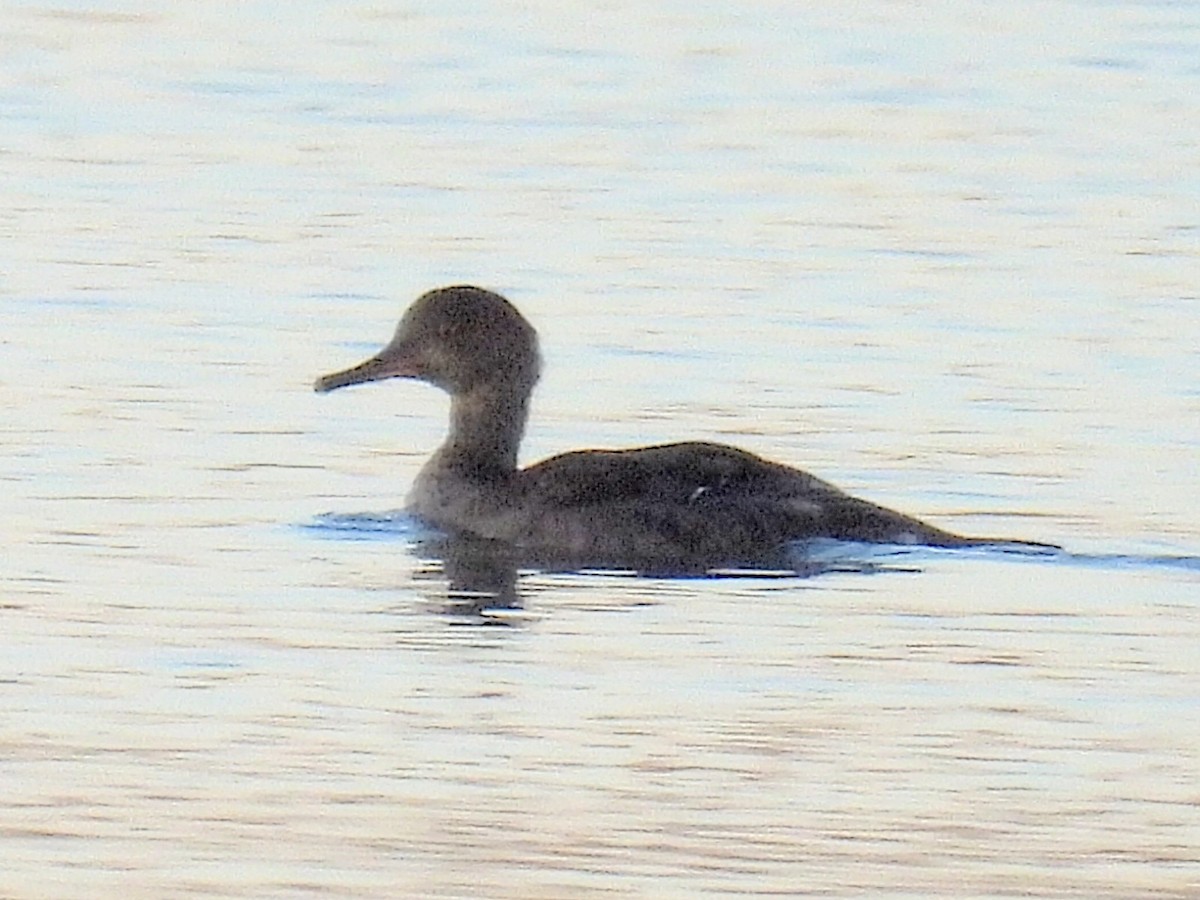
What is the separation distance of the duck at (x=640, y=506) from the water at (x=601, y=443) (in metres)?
0.21

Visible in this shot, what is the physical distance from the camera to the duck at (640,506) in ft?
43.5

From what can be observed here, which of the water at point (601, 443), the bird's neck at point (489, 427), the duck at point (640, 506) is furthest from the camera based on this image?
the bird's neck at point (489, 427)

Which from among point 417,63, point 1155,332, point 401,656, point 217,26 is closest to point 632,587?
point 401,656

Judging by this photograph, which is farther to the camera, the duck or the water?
the duck

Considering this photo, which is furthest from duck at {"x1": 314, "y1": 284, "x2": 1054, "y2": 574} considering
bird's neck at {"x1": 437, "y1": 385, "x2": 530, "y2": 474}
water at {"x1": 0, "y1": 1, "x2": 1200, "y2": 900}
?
water at {"x1": 0, "y1": 1, "x2": 1200, "y2": 900}

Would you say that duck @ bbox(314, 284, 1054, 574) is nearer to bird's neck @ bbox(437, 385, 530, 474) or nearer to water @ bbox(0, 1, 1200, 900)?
bird's neck @ bbox(437, 385, 530, 474)

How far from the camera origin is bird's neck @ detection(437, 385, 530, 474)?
14367 mm

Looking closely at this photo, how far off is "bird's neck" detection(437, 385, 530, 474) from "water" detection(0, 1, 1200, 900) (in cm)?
29

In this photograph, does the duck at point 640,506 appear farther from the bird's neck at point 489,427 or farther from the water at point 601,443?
the water at point 601,443

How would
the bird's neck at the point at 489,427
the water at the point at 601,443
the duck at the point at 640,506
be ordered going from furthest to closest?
1. the bird's neck at the point at 489,427
2. the duck at the point at 640,506
3. the water at the point at 601,443

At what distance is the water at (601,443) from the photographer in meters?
9.44

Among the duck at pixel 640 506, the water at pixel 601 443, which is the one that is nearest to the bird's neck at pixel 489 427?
the duck at pixel 640 506

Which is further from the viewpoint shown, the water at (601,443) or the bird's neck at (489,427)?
the bird's neck at (489,427)

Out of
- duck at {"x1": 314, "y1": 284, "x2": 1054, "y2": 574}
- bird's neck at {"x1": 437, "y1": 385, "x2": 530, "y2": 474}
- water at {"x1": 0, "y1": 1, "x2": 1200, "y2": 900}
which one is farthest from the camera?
bird's neck at {"x1": 437, "y1": 385, "x2": 530, "y2": 474}
